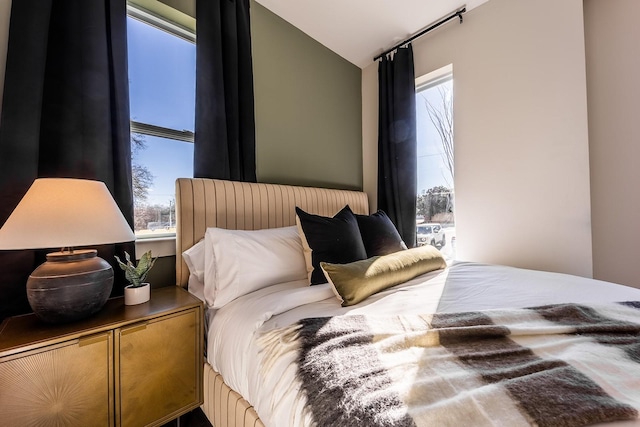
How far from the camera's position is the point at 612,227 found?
71.3 inches

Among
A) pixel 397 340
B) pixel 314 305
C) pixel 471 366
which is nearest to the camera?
pixel 471 366

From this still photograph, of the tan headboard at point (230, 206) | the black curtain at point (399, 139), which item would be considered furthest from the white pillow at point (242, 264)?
the black curtain at point (399, 139)

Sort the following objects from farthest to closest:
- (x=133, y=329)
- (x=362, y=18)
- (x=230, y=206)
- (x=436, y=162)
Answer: (x=436, y=162) → (x=362, y=18) → (x=230, y=206) → (x=133, y=329)

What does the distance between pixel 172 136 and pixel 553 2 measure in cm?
283

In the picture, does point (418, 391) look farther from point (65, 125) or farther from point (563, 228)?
point (563, 228)

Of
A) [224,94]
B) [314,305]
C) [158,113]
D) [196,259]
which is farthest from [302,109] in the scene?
[314,305]

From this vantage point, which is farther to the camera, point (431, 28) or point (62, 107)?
point (431, 28)

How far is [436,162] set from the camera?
100 inches

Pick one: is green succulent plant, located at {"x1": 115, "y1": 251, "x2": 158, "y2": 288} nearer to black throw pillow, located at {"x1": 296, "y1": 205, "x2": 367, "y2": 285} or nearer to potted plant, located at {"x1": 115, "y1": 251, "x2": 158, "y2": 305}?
potted plant, located at {"x1": 115, "y1": 251, "x2": 158, "y2": 305}

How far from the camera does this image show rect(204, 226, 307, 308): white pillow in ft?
4.12

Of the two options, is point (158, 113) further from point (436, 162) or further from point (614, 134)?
point (614, 134)

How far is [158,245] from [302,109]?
1.66 metres

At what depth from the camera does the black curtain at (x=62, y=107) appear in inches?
42.6

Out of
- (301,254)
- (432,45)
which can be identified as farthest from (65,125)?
(432,45)
